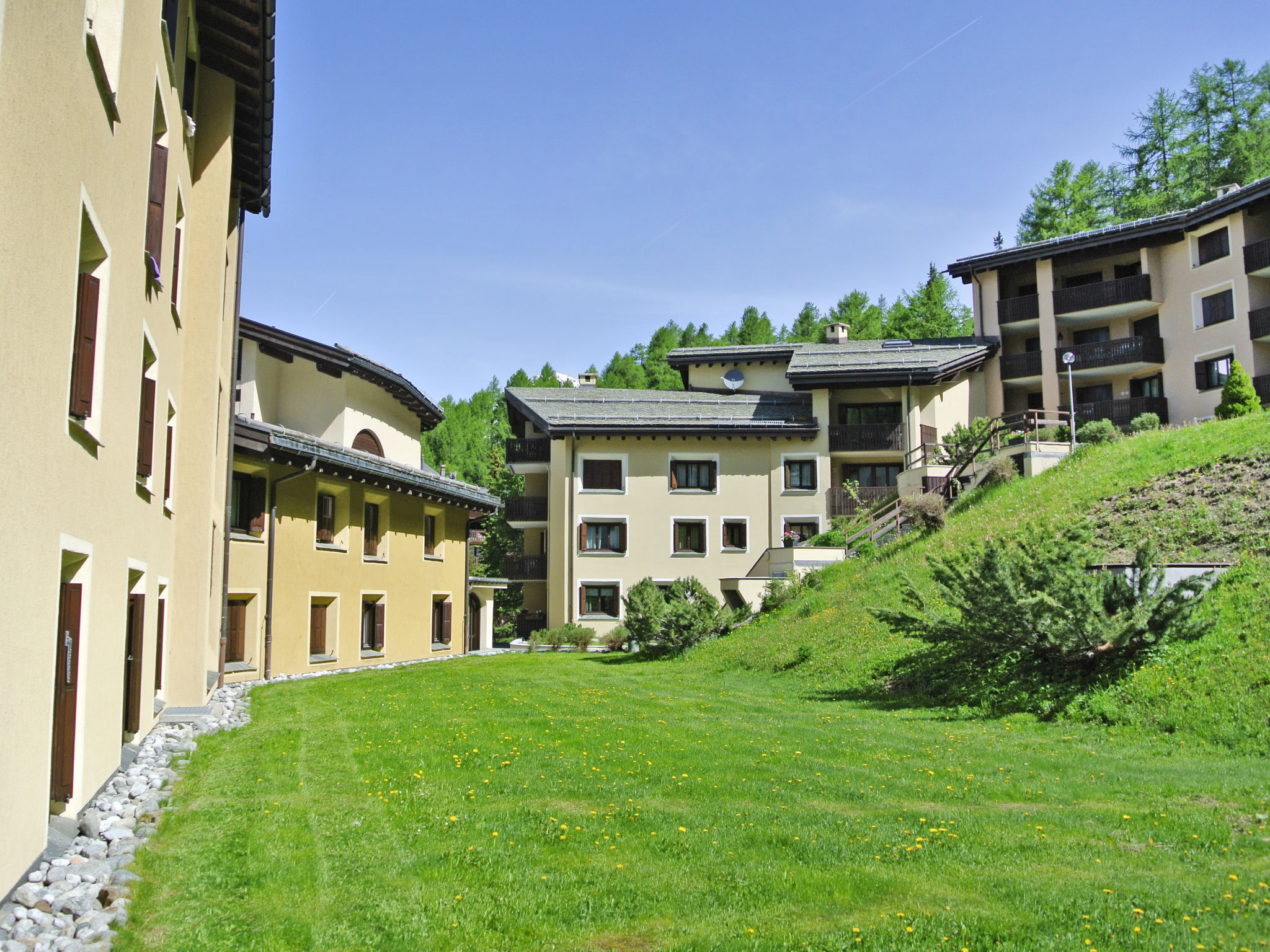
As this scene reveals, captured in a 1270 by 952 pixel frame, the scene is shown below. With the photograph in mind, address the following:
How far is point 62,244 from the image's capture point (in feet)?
22.1

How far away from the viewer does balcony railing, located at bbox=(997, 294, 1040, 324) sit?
42.6 m

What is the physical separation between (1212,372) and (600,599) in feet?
83.1

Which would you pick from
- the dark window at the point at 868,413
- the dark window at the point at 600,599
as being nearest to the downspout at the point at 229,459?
the dark window at the point at 600,599

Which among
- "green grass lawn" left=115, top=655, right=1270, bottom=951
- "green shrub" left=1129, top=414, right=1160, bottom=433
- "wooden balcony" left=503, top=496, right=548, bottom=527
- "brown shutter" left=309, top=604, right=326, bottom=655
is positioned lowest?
"green grass lawn" left=115, top=655, right=1270, bottom=951

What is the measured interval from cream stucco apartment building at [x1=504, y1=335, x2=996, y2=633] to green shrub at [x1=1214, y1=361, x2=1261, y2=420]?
1047 cm

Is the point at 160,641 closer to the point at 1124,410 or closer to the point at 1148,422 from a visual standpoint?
the point at 1148,422

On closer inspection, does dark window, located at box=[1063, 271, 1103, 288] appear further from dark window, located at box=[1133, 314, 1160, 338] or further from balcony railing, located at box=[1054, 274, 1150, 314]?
dark window, located at box=[1133, 314, 1160, 338]

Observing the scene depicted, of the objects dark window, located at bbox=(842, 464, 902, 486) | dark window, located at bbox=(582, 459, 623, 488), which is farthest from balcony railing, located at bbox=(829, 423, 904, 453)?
dark window, located at bbox=(582, 459, 623, 488)

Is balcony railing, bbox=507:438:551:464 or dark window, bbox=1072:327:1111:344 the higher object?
Answer: dark window, bbox=1072:327:1111:344

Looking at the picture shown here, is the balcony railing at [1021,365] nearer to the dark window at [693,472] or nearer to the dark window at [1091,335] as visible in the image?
the dark window at [1091,335]

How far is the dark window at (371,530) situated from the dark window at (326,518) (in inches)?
59.7

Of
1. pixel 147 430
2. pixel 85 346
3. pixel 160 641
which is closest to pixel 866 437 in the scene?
pixel 160 641

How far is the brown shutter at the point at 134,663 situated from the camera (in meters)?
11.4

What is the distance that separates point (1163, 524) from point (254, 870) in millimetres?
18250
